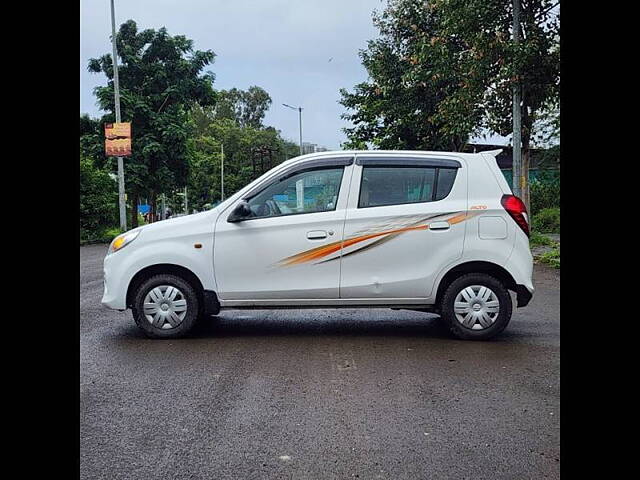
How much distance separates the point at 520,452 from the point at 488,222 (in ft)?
11.3

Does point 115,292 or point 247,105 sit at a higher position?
point 247,105

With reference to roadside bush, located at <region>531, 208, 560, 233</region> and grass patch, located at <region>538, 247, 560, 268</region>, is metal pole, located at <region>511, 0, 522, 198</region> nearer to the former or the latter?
grass patch, located at <region>538, 247, 560, 268</region>

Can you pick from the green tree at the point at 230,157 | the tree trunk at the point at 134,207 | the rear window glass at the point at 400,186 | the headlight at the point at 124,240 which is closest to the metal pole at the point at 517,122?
the rear window glass at the point at 400,186

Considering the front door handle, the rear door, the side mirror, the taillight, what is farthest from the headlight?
the taillight

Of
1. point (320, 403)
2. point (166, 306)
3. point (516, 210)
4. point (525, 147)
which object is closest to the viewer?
point (320, 403)

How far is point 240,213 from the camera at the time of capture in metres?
7.04

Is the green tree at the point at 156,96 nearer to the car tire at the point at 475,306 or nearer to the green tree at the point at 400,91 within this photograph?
the green tree at the point at 400,91

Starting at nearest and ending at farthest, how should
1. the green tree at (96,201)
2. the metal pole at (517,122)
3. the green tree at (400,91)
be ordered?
1. the metal pole at (517,122)
2. the green tree at (400,91)
3. the green tree at (96,201)

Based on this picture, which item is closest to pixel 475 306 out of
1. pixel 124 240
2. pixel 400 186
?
pixel 400 186

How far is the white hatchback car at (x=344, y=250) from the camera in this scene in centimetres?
702

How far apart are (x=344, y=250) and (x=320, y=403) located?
Answer: 241cm

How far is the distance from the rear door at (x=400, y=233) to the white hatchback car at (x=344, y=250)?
0.01 metres

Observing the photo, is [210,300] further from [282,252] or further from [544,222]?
[544,222]

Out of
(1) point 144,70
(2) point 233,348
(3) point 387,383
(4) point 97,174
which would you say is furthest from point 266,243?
(1) point 144,70
